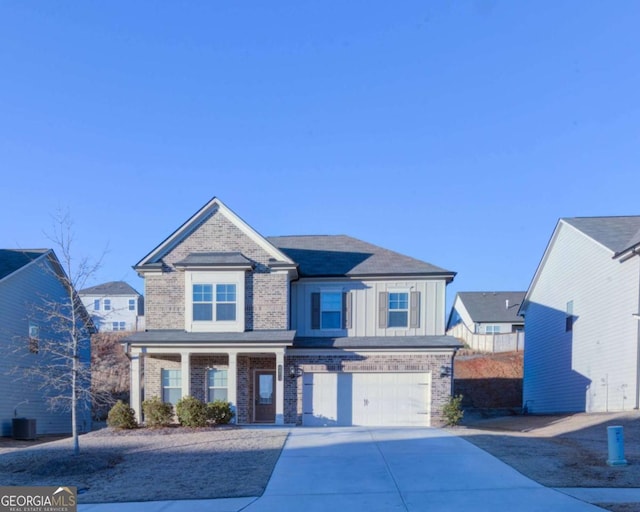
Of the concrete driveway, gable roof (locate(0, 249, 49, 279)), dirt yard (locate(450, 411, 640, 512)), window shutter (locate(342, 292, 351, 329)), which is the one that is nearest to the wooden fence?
dirt yard (locate(450, 411, 640, 512))

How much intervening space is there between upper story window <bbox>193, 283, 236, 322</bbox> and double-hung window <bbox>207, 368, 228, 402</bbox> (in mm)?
1884

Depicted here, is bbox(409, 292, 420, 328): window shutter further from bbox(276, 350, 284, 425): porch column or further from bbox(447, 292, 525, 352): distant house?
bbox(447, 292, 525, 352): distant house

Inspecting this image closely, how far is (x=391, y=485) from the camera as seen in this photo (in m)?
9.30

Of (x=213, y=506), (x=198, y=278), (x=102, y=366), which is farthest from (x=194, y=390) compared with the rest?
(x=102, y=366)

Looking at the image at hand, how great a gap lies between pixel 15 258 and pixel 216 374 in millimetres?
10168

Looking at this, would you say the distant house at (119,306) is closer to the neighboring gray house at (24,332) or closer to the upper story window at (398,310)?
the neighboring gray house at (24,332)

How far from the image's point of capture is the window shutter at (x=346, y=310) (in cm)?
1959

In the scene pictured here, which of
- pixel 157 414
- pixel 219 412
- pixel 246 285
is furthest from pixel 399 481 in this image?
pixel 246 285

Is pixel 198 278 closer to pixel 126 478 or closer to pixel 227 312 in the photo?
pixel 227 312

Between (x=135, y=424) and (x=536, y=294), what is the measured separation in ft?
65.5

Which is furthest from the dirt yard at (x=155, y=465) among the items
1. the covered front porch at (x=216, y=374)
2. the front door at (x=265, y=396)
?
the front door at (x=265, y=396)

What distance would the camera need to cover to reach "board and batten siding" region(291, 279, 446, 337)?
19391mm

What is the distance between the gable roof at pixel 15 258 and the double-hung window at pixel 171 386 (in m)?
7.39

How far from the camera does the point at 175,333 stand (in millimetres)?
18594
